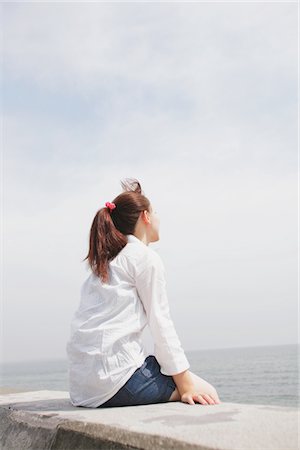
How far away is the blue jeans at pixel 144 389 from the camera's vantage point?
295 centimetres

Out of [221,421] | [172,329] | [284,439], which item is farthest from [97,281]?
[284,439]

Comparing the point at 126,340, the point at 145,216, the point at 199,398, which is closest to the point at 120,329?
the point at 126,340

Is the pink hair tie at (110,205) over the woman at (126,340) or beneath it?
over

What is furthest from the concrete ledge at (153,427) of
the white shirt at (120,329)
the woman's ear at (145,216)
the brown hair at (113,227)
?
the woman's ear at (145,216)

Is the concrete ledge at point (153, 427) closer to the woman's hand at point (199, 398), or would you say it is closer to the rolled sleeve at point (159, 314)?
the woman's hand at point (199, 398)

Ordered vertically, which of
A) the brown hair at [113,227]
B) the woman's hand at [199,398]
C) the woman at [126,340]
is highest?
the brown hair at [113,227]

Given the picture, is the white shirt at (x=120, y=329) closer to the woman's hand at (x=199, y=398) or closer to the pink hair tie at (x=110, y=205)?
the woman's hand at (x=199, y=398)

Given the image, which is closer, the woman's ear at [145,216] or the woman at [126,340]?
the woman at [126,340]

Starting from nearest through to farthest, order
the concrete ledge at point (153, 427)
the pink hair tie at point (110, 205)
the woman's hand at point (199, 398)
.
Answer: the concrete ledge at point (153, 427) → the woman's hand at point (199, 398) → the pink hair tie at point (110, 205)

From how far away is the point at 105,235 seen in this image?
10.9 feet

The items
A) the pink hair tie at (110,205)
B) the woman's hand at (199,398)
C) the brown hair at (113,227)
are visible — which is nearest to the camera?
the woman's hand at (199,398)

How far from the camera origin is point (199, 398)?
2891mm

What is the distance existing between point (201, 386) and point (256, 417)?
2.38 ft

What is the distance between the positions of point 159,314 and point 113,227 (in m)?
0.68
